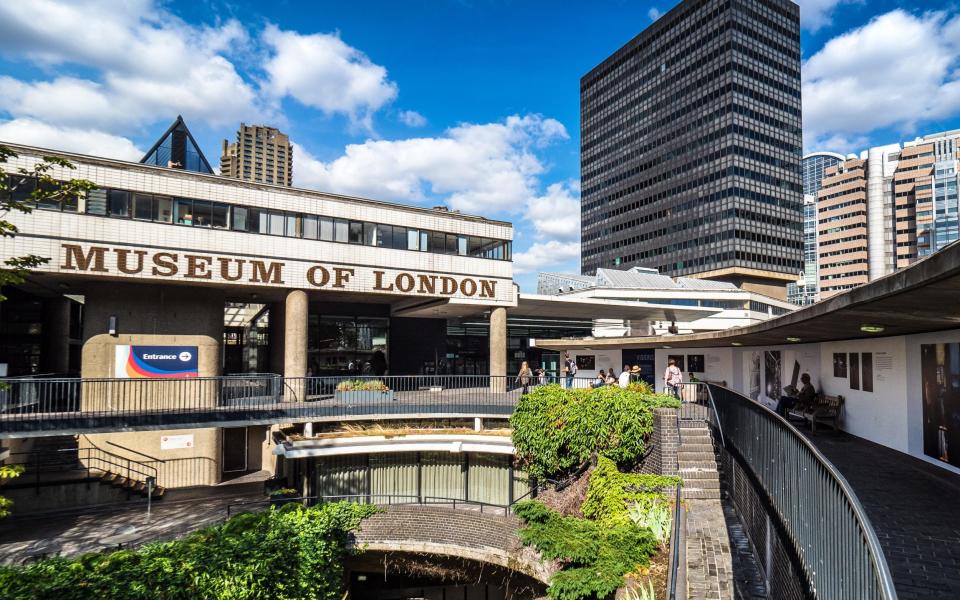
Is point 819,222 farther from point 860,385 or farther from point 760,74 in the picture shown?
point 860,385

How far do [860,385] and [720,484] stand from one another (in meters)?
5.16

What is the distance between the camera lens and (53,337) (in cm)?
2761

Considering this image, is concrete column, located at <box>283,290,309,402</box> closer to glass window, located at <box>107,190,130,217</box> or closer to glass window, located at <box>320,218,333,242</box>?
glass window, located at <box>320,218,333,242</box>

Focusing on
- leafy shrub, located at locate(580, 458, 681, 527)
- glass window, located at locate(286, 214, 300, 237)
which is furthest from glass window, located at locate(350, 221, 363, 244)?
leafy shrub, located at locate(580, 458, 681, 527)

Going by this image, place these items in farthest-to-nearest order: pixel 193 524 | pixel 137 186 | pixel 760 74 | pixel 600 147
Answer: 1. pixel 600 147
2. pixel 760 74
3. pixel 137 186
4. pixel 193 524

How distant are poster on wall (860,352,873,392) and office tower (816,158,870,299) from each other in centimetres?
14598

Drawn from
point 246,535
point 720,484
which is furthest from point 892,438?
point 246,535

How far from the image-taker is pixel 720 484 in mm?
12914

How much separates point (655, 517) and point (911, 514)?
4095 mm

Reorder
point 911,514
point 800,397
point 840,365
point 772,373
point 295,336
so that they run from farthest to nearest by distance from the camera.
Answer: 1. point 295,336
2. point 772,373
3. point 800,397
4. point 840,365
5. point 911,514

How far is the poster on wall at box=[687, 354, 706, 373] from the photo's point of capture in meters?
25.9

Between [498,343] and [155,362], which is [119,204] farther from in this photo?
[498,343]

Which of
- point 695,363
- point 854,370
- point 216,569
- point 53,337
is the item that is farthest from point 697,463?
point 53,337

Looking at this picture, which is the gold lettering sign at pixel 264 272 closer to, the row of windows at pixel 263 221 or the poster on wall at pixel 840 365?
the row of windows at pixel 263 221
